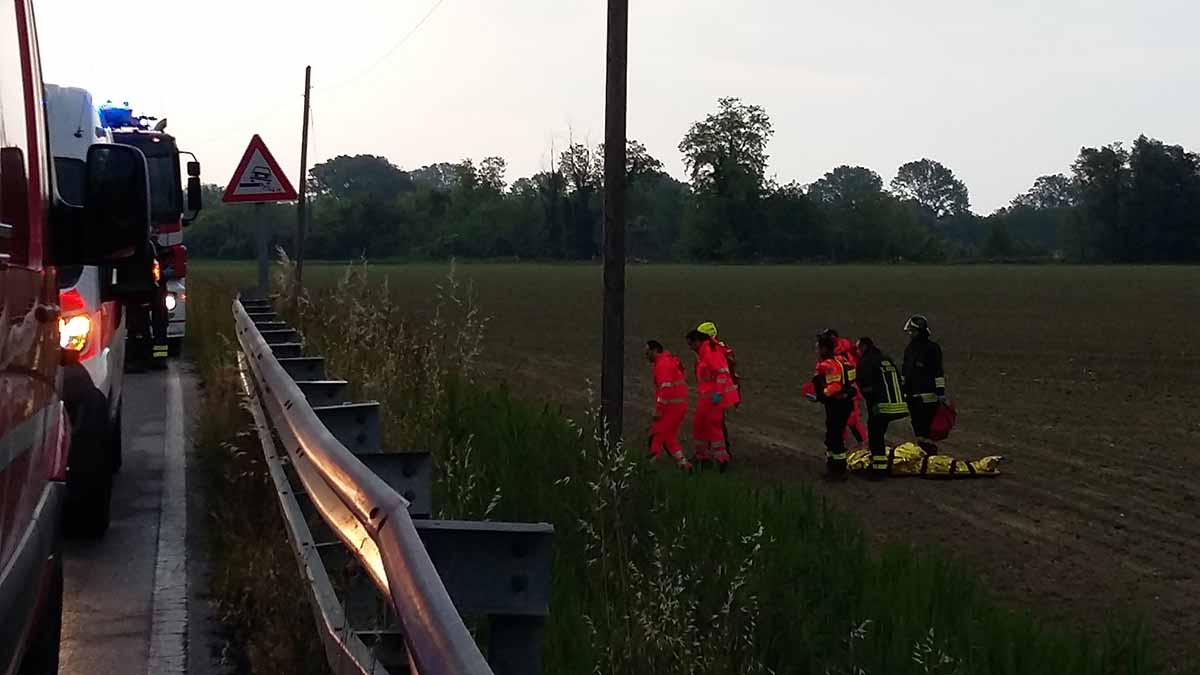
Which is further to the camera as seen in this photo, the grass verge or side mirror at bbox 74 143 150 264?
the grass verge

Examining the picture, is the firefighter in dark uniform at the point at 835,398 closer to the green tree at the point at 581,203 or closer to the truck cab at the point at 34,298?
the truck cab at the point at 34,298

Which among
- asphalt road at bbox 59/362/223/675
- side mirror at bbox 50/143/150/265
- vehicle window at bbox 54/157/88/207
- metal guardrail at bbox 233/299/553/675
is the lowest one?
asphalt road at bbox 59/362/223/675

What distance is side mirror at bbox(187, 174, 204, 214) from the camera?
2072 centimetres

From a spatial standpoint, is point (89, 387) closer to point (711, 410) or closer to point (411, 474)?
point (411, 474)

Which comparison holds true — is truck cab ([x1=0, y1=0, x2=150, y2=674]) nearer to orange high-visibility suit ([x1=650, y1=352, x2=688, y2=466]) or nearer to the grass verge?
the grass verge

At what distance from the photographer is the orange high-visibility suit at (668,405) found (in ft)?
50.6

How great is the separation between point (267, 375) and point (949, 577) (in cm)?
327

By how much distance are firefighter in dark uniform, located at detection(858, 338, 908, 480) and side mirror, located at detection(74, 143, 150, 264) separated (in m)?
11.2

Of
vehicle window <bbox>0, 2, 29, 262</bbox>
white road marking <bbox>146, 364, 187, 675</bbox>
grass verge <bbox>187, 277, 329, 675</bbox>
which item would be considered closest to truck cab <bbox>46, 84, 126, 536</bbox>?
white road marking <bbox>146, 364, 187, 675</bbox>

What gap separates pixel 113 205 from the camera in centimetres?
480

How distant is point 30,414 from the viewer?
395 cm

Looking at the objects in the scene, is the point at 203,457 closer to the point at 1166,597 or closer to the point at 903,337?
the point at 1166,597

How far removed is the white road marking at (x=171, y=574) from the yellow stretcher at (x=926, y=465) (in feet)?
21.0

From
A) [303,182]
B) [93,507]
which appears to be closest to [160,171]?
[303,182]
